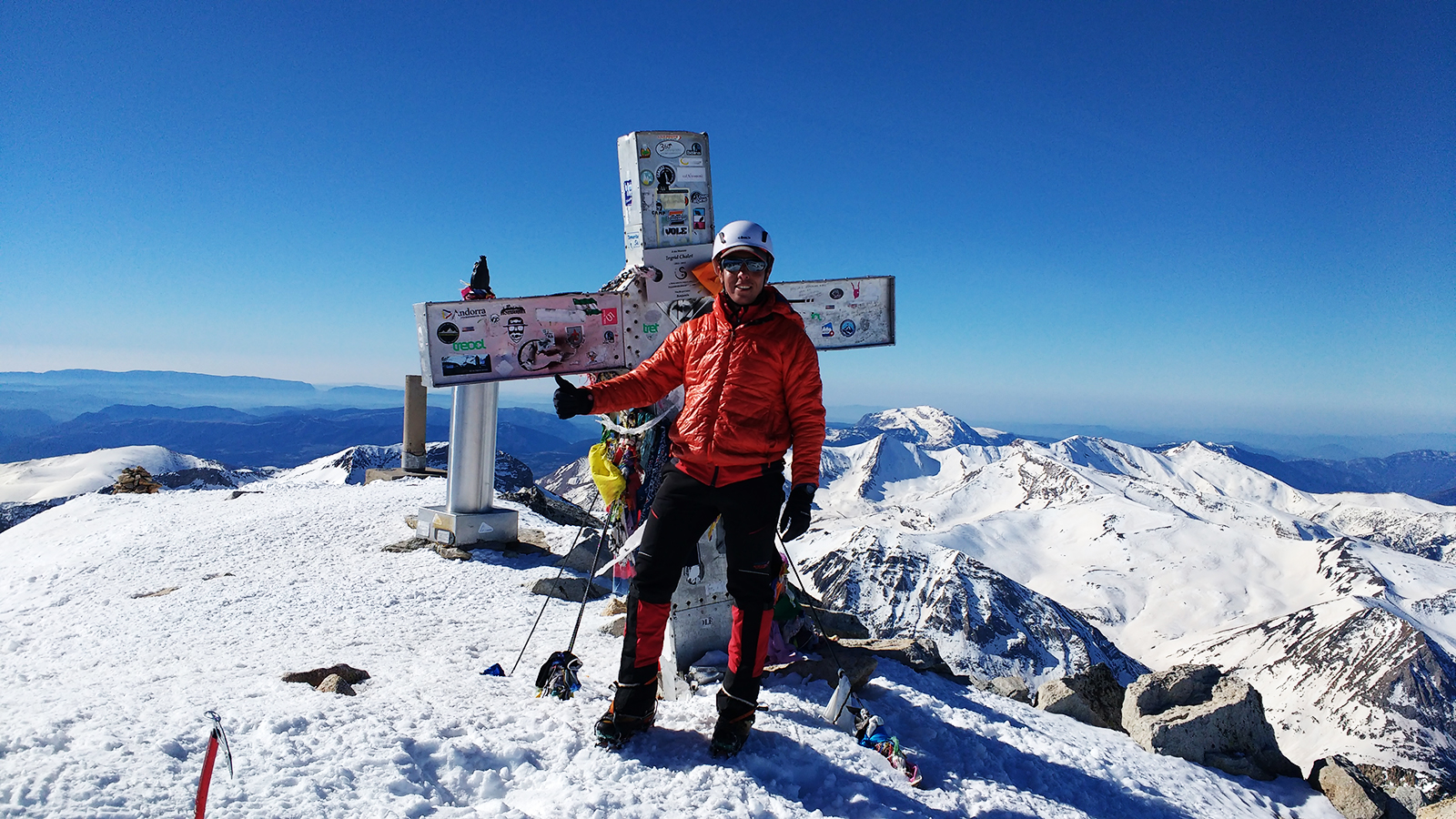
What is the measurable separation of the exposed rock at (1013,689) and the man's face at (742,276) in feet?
15.6

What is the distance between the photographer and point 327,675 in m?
5.39

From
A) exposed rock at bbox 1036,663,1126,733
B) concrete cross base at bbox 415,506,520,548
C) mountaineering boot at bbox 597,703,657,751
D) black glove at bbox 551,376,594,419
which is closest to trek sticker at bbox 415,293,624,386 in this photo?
black glove at bbox 551,376,594,419

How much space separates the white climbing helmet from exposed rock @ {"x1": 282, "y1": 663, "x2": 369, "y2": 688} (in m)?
4.12

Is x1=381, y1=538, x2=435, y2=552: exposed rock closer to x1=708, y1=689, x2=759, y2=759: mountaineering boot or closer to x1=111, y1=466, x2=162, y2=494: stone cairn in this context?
x1=708, y1=689, x2=759, y2=759: mountaineering boot

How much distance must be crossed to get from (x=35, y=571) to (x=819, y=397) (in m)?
11.9

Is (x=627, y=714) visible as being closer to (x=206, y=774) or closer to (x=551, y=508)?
(x=206, y=774)

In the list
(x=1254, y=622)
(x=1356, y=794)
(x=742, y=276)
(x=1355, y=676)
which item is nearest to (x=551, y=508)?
(x=742, y=276)

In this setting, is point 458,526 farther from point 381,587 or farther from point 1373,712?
point 1373,712

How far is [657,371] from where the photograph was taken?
476 centimetres

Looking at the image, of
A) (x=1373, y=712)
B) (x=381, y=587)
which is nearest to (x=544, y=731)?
(x=381, y=587)

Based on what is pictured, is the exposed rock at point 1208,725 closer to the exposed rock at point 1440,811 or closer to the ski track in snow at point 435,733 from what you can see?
the ski track in snow at point 435,733

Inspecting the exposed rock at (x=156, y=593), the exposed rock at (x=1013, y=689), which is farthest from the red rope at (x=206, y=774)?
the exposed rock at (x=156, y=593)

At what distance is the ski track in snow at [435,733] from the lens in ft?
10.8

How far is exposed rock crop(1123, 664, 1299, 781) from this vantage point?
5.59 meters
